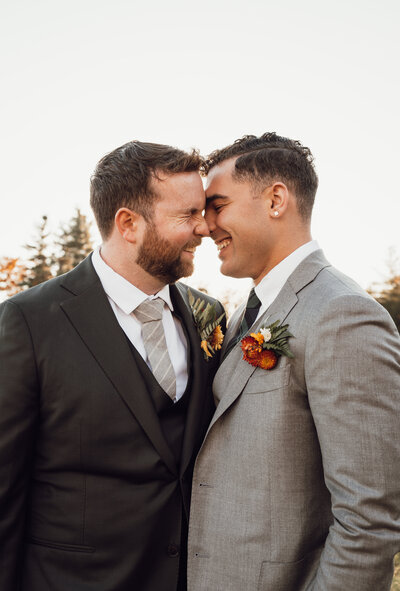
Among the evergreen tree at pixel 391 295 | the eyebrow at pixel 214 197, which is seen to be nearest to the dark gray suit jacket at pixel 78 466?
the eyebrow at pixel 214 197

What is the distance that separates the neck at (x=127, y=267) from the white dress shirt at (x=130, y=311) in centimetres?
5

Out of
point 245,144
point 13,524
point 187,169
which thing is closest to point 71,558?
point 13,524

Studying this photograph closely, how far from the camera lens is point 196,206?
9.65ft

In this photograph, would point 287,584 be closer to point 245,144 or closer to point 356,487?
point 356,487

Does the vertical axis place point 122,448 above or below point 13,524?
above

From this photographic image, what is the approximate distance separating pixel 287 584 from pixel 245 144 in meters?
2.36

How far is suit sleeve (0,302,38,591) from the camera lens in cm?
234

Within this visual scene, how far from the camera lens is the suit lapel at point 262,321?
2.46 m

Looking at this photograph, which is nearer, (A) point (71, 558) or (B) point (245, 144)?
(A) point (71, 558)

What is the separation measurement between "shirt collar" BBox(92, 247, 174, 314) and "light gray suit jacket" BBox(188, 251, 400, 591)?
2.17 ft

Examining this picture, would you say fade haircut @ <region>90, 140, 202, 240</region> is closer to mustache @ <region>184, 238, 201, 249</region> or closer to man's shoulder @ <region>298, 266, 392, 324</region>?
mustache @ <region>184, 238, 201, 249</region>

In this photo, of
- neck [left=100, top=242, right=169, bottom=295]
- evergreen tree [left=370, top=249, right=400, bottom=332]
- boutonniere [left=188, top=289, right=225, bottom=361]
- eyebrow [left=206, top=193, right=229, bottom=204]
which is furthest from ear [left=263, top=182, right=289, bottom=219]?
evergreen tree [left=370, top=249, right=400, bottom=332]

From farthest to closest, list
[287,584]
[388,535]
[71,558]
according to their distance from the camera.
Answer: [71,558]
[287,584]
[388,535]

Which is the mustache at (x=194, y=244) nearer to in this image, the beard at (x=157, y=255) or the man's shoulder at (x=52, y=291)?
the beard at (x=157, y=255)
